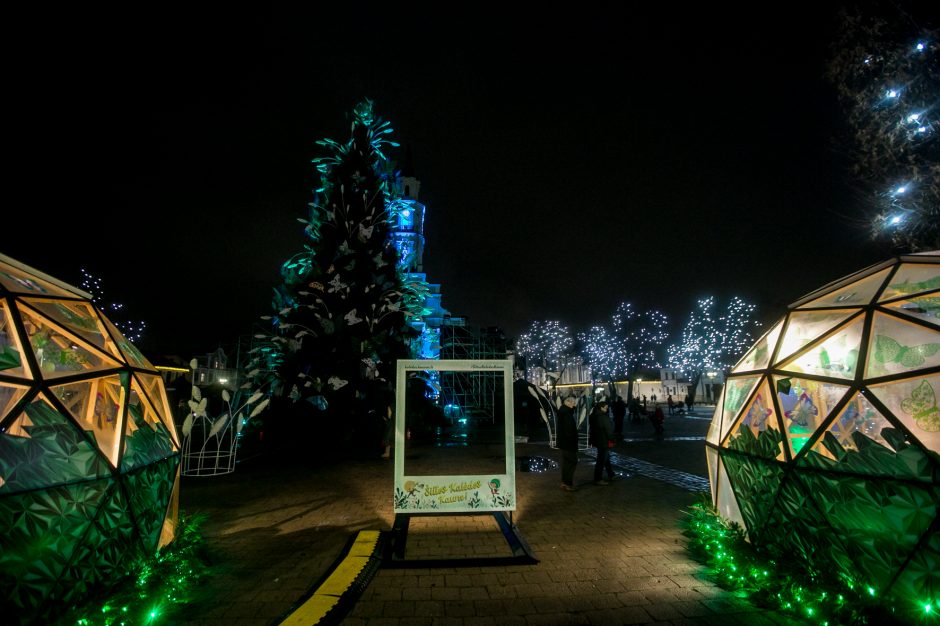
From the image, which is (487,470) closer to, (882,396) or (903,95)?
(882,396)

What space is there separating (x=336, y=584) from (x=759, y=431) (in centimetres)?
505

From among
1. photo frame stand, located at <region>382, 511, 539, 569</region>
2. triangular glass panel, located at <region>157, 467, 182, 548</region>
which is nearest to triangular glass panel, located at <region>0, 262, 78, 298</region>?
triangular glass panel, located at <region>157, 467, 182, 548</region>

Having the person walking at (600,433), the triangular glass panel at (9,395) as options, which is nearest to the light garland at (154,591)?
the triangular glass panel at (9,395)

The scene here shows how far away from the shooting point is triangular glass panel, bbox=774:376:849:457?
172 inches

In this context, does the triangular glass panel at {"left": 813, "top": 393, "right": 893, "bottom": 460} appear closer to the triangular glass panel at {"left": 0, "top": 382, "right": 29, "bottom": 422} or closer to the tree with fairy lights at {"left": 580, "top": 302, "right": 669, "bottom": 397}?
the triangular glass panel at {"left": 0, "top": 382, "right": 29, "bottom": 422}

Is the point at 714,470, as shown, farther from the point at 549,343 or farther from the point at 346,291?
the point at 549,343

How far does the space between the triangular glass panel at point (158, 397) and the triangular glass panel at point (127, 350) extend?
0.59ft

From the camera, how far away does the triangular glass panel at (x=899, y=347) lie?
377 centimetres

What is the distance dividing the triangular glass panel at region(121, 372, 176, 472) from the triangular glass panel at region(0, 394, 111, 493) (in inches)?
16.3

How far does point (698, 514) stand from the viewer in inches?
233

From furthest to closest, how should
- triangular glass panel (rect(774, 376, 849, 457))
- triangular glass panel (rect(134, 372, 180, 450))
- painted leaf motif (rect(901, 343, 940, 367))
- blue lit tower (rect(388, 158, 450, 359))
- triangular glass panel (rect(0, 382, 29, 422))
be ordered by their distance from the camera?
blue lit tower (rect(388, 158, 450, 359)), triangular glass panel (rect(134, 372, 180, 450)), triangular glass panel (rect(774, 376, 849, 457)), painted leaf motif (rect(901, 343, 940, 367)), triangular glass panel (rect(0, 382, 29, 422))

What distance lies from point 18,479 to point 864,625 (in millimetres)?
6529

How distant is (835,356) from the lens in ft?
14.7

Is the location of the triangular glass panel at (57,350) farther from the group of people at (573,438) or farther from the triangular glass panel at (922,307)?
the triangular glass panel at (922,307)
